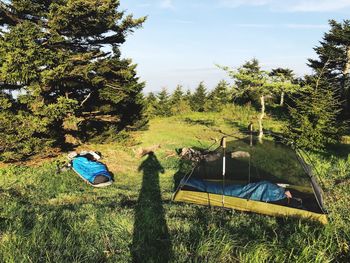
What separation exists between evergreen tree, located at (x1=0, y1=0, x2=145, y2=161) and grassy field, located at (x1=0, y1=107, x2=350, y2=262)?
254 centimetres

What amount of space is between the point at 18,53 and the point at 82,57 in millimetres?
3383

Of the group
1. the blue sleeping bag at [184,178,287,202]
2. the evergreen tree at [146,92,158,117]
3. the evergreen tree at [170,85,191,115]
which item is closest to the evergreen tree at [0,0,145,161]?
the blue sleeping bag at [184,178,287,202]

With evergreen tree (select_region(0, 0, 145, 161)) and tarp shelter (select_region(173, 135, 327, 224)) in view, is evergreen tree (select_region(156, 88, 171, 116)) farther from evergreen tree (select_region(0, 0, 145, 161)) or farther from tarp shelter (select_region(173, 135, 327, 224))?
tarp shelter (select_region(173, 135, 327, 224))

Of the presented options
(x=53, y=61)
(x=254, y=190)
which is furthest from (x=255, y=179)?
(x=53, y=61)

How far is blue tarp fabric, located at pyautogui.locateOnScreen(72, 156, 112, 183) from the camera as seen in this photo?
1195cm

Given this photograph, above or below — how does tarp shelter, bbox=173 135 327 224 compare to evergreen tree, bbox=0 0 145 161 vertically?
below

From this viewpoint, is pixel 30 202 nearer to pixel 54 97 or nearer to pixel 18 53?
pixel 18 53

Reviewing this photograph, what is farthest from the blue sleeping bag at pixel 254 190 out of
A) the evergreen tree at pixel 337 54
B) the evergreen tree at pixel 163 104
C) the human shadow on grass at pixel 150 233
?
the evergreen tree at pixel 163 104

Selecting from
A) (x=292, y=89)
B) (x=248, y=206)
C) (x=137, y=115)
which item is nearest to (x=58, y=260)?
(x=248, y=206)

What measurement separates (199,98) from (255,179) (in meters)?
27.9

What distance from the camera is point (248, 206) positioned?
824cm

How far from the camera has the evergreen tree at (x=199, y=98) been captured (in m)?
36.2

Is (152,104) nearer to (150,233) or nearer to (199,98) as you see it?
(199,98)

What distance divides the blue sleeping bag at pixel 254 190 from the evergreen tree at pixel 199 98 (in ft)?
87.2
